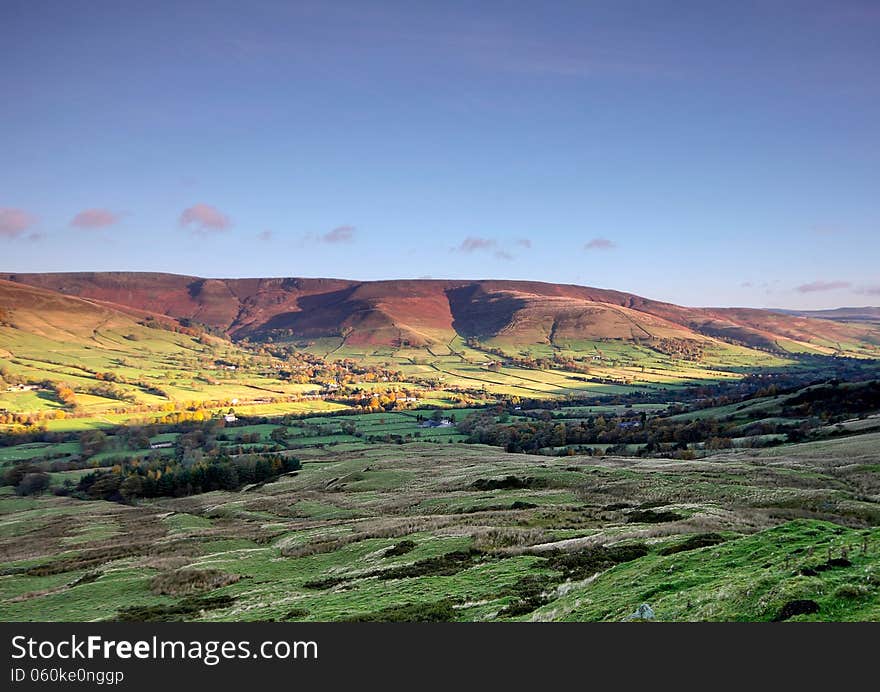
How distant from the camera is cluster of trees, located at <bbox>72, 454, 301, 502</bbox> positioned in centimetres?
10600

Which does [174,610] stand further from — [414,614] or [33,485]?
[33,485]

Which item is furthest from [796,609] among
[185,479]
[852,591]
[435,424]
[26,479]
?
[435,424]

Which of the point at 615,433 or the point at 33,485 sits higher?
the point at 615,433

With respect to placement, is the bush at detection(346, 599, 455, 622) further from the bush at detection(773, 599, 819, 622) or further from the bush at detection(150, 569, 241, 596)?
the bush at detection(150, 569, 241, 596)

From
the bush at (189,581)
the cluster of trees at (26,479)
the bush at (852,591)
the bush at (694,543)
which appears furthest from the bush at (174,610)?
the cluster of trees at (26,479)

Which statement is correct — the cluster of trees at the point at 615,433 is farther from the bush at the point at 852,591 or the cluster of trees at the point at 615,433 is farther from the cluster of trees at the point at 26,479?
the bush at the point at 852,591

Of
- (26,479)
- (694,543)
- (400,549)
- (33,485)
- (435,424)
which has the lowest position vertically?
(435,424)

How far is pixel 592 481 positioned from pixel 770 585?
44714 mm

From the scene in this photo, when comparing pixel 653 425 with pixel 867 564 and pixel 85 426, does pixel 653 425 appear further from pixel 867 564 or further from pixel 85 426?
pixel 85 426

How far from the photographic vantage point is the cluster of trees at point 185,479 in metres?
106

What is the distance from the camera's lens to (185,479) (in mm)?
107500

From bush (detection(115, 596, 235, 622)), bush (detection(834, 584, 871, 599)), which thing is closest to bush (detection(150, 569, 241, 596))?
bush (detection(115, 596, 235, 622))

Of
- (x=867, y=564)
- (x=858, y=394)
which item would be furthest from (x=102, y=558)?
(x=858, y=394)

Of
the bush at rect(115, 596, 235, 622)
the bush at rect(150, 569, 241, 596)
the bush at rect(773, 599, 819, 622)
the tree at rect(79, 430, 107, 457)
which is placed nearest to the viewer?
the bush at rect(773, 599, 819, 622)
